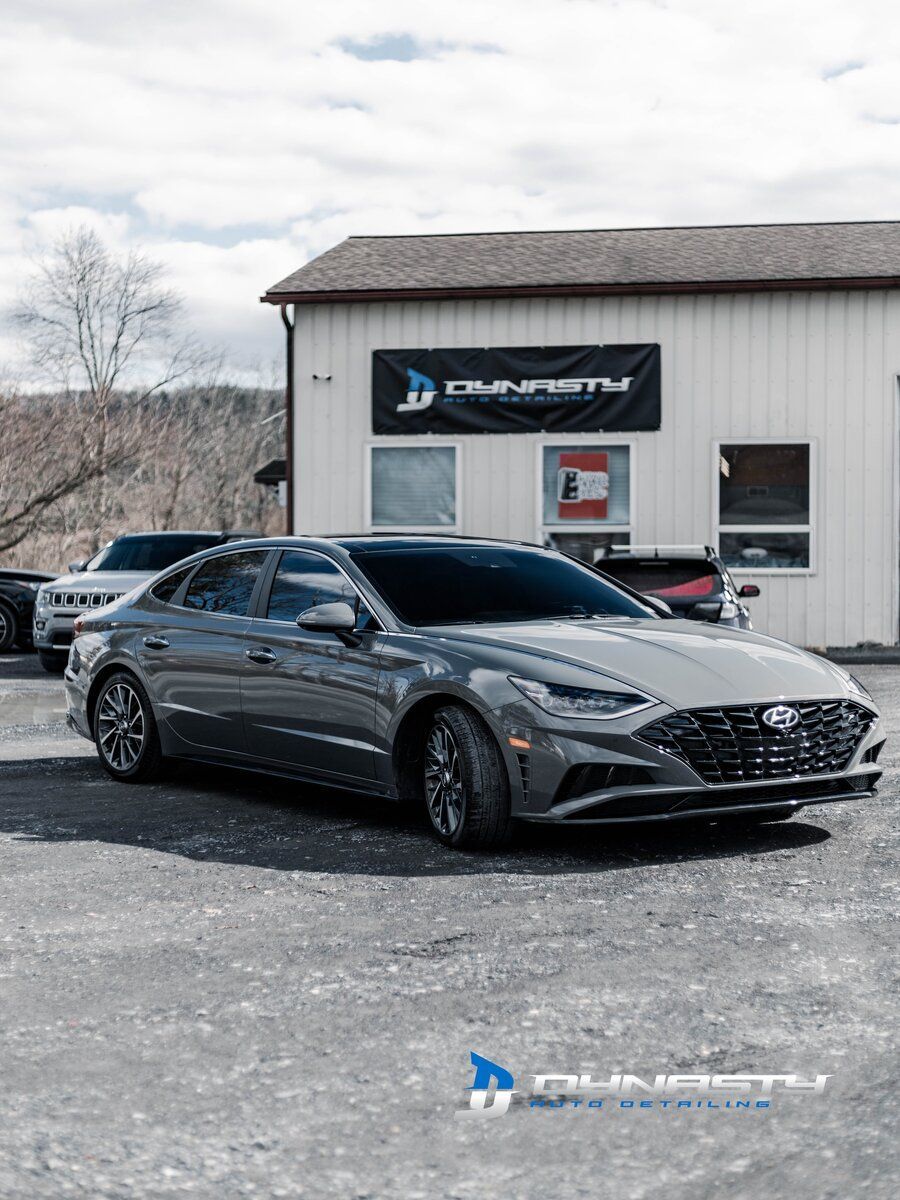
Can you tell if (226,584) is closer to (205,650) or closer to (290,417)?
(205,650)

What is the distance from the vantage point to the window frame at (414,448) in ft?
65.6

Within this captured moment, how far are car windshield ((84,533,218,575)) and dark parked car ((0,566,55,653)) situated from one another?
2.23 metres

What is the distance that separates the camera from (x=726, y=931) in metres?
5.26

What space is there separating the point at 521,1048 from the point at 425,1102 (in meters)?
0.45

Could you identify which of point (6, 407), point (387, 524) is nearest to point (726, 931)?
point (387, 524)

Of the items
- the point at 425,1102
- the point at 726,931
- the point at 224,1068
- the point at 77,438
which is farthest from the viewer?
the point at 77,438

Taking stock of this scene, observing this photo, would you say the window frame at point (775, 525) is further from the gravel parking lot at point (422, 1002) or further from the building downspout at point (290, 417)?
the gravel parking lot at point (422, 1002)

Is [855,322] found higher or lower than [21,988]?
higher

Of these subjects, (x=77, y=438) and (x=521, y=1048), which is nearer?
(x=521, y=1048)

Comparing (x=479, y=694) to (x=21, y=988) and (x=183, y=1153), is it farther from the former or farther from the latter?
(x=183, y=1153)

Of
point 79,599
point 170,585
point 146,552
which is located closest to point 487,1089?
point 170,585

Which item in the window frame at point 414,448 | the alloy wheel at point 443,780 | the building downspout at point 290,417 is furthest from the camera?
the building downspout at point 290,417

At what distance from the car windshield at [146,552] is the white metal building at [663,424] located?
2903 millimetres

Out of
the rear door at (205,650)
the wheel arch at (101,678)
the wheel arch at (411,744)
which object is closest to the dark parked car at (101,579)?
the wheel arch at (101,678)
